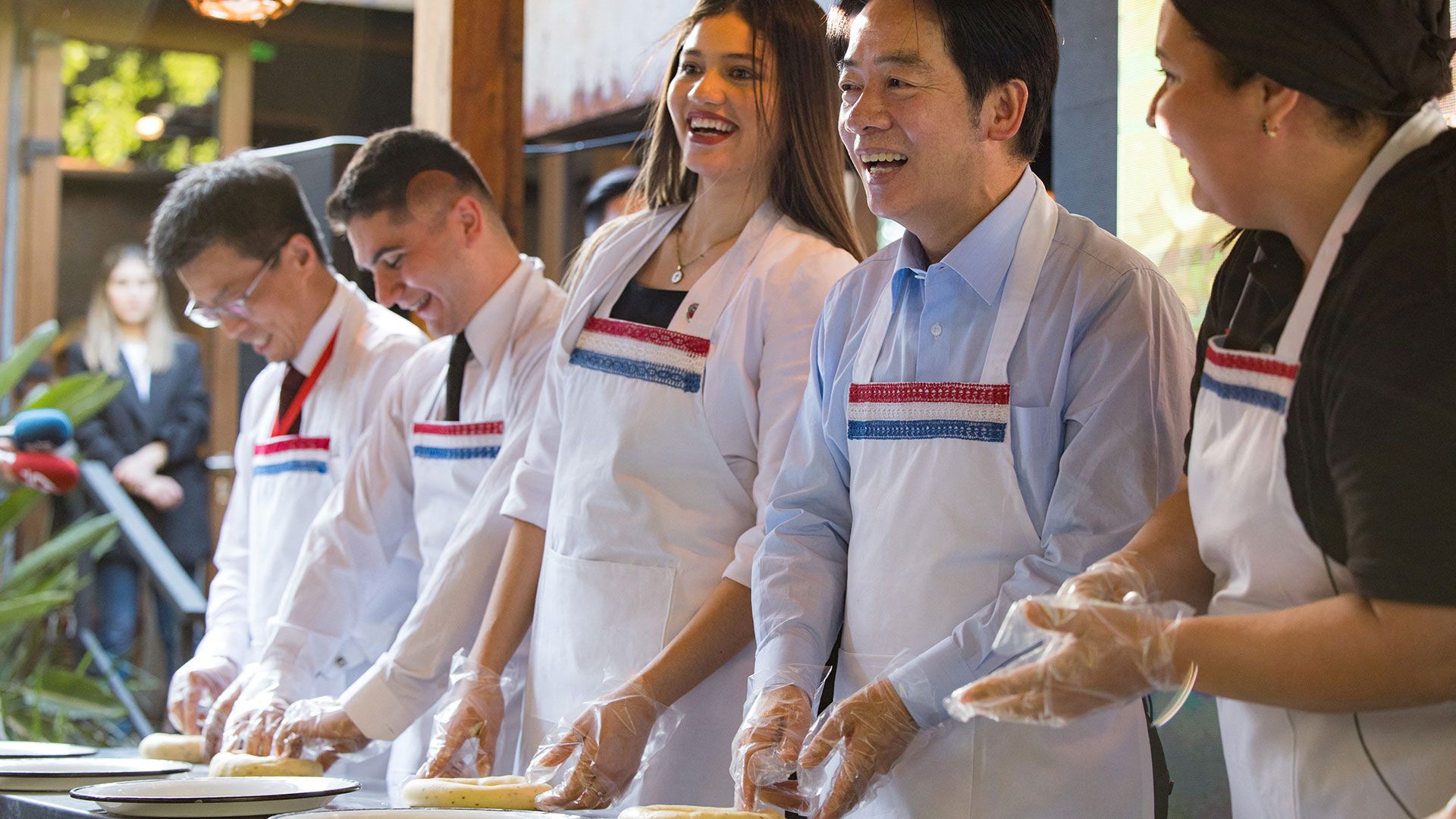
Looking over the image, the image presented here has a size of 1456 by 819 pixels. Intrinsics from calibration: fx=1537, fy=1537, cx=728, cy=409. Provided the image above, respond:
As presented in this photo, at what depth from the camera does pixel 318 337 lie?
9.80 ft

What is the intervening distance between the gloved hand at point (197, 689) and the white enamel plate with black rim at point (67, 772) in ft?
2.22

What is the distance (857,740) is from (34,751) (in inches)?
53.7

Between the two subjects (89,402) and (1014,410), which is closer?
(1014,410)

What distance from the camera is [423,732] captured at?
2531mm

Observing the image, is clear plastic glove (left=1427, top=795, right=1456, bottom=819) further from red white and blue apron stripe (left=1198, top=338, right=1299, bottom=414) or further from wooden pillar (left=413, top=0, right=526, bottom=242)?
wooden pillar (left=413, top=0, right=526, bottom=242)

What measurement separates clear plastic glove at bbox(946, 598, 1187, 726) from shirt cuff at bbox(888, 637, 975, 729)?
33cm

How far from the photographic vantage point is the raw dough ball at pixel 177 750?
243 cm

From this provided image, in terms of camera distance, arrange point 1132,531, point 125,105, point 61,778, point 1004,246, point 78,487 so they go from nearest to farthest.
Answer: point 1132,531 < point 1004,246 < point 61,778 < point 78,487 < point 125,105

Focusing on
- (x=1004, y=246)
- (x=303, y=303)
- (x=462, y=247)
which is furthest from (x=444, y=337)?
(x=1004, y=246)

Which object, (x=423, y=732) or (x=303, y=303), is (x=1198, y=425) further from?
(x=303, y=303)

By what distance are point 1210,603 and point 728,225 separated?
1.04 metres

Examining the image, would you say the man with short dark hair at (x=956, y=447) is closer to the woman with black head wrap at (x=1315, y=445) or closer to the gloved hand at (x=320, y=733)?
the woman with black head wrap at (x=1315, y=445)

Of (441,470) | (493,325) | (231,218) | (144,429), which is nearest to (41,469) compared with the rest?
(231,218)

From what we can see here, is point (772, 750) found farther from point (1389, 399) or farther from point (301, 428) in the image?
point (301, 428)
